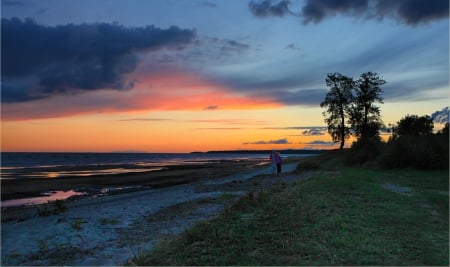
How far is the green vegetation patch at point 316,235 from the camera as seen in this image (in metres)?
7.19

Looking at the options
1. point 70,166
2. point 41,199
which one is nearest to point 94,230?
point 41,199

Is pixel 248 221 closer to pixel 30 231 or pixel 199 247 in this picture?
pixel 199 247

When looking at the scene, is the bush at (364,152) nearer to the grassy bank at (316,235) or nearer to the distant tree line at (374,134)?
the distant tree line at (374,134)

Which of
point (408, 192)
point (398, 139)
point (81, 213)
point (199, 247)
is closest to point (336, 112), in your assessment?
point (398, 139)

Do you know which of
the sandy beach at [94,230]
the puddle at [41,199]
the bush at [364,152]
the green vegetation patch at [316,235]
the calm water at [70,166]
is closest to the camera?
the green vegetation patch at [316,235]

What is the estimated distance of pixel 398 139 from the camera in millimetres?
30578

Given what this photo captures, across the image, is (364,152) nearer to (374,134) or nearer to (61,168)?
(374,134)

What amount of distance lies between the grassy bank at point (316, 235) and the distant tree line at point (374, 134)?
50.7ft

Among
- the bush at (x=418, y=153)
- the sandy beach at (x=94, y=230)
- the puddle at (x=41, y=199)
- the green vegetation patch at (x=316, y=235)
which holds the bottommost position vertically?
the puddle at (x=41, y=199)

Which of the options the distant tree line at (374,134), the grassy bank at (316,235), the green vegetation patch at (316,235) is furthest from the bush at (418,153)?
the green vegetation patch at (316,235)

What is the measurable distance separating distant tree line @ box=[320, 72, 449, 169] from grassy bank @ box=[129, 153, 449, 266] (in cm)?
1545

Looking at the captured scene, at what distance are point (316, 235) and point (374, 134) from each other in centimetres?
4955

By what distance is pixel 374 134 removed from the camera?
54.8 m

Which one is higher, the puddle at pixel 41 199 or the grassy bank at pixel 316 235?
the grassy bank at pixel 316 235
